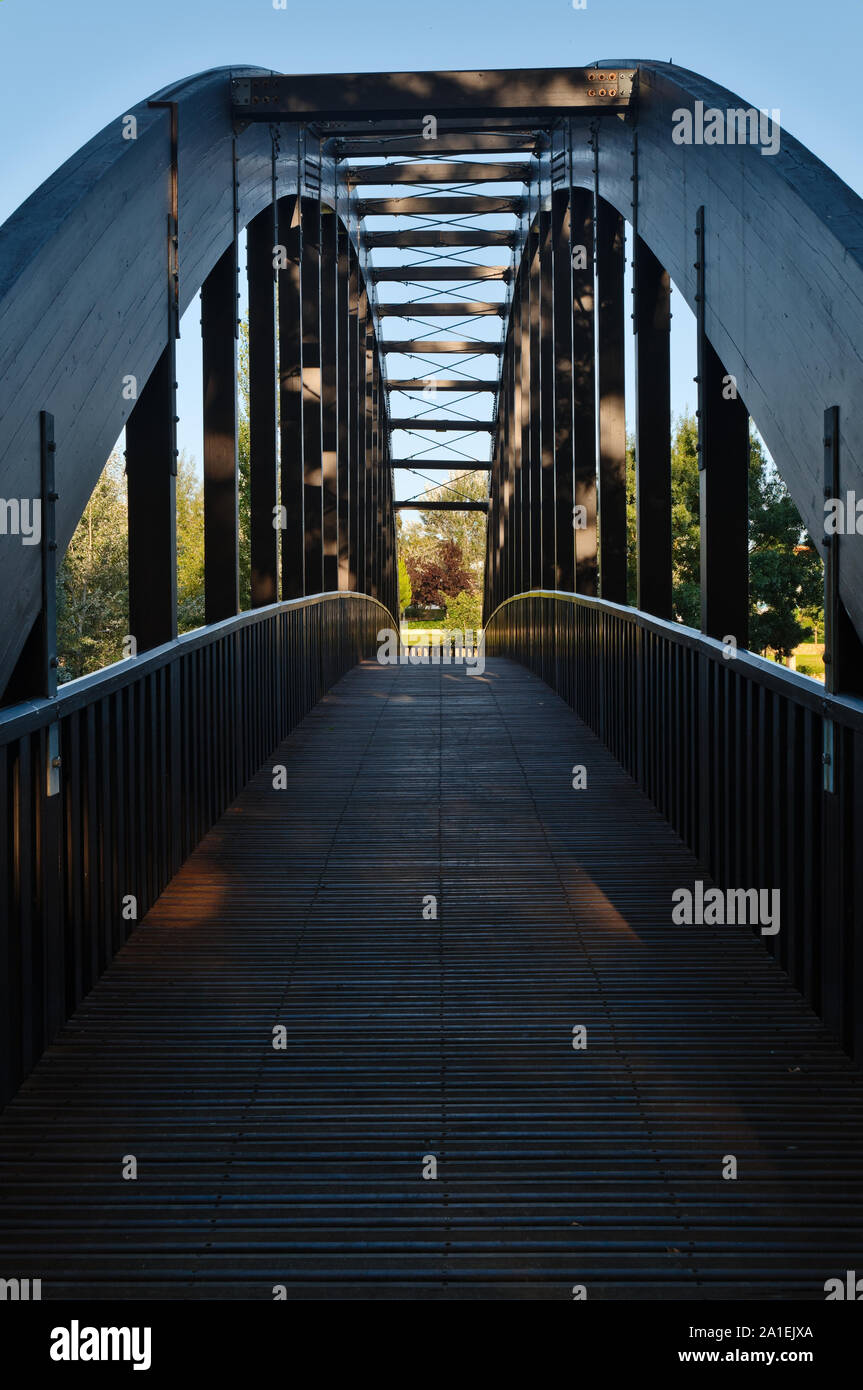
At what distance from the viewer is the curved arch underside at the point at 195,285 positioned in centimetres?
409

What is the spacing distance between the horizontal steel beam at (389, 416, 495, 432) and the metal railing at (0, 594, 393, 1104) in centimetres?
2507

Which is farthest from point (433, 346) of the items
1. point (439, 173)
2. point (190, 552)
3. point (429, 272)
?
point (190, 552)

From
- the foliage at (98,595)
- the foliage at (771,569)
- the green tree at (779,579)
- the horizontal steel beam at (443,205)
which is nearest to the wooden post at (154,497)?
the horizontal steel beam at (443,205)

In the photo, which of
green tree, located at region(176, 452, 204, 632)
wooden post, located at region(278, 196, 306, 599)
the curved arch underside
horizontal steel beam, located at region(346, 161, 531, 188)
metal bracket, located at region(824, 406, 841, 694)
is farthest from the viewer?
green tree, located at region(176, 452, 204, 632)

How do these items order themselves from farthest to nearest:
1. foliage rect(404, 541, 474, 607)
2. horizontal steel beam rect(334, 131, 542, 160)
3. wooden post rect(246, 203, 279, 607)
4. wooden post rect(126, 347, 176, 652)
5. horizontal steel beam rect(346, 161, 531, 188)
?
foliage rect(404, 541, 474, 607) → horizontal steel beam rect(346, 161, 531, 188) → horizontal steel beam rect(334, 131, 542, 160) → wooden post rect(246, 203, 279, 607) → wooden post rect(126, 347, 176, 652)

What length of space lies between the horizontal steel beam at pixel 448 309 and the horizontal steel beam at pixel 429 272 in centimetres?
197

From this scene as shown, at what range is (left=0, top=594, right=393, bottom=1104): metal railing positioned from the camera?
3.35 m

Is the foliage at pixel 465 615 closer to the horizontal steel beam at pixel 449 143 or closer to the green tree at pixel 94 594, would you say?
the green tree at pixel 94 594

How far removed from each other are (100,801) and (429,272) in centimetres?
2035

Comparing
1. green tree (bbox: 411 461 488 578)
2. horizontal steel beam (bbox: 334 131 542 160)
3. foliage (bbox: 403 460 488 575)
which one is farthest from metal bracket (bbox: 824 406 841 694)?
green tree (bbox: 411 461 488 578)

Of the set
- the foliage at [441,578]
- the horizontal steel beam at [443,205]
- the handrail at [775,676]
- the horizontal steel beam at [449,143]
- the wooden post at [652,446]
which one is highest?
the horizontal steel beam at [443,205]

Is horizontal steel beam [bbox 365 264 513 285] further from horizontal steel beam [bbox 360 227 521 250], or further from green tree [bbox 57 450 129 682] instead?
green tree [bbox 57 450 129 682]

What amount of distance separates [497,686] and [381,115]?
585cm
